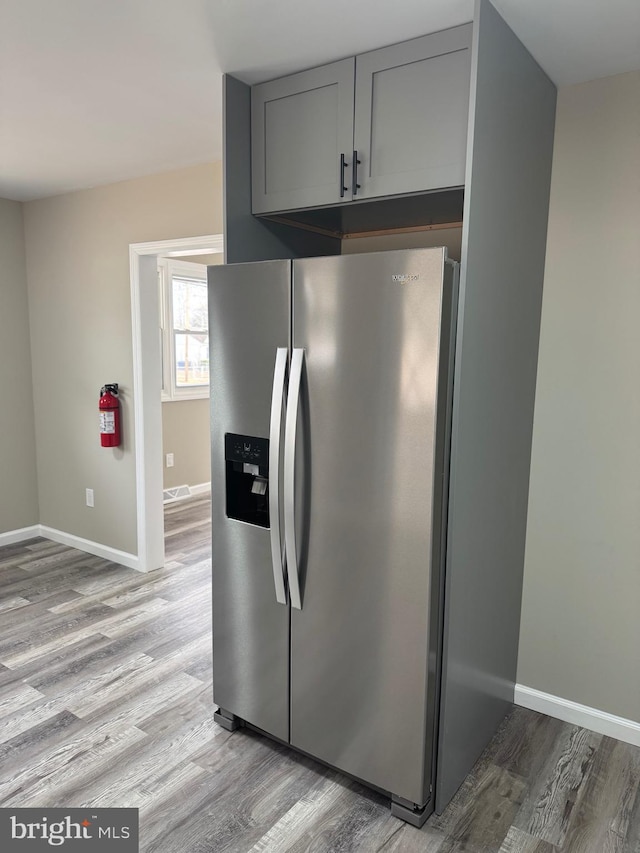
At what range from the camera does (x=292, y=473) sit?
2023 mm

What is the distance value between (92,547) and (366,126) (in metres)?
3.43

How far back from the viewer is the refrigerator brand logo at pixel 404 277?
1.74m

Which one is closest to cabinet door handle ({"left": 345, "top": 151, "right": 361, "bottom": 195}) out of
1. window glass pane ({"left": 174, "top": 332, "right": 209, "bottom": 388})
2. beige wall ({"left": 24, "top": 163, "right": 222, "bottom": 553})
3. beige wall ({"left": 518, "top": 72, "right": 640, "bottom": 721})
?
beige wall ({"left": 518, "top": 72, "right": 640, "bottom": 721})

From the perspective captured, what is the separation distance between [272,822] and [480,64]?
7.84 feet

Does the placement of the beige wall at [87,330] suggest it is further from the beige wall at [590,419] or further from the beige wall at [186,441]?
the beige wall at [590,419]

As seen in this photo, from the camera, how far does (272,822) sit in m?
1.95

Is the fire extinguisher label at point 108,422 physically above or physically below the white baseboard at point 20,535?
above

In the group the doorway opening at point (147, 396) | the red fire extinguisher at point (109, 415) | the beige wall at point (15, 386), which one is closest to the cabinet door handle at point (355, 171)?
the doorway opening at point (147, 396)

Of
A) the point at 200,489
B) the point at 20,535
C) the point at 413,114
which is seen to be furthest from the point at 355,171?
the point at 200,489

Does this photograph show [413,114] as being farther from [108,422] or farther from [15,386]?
[15,386]

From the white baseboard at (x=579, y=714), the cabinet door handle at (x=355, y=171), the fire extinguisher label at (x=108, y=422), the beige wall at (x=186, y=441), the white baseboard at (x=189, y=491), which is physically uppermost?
the cabinet door handle at (x=355, y=171)

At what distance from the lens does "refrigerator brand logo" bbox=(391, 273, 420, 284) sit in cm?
174

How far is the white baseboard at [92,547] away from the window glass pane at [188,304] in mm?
2100

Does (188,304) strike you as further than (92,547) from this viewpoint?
Yes
